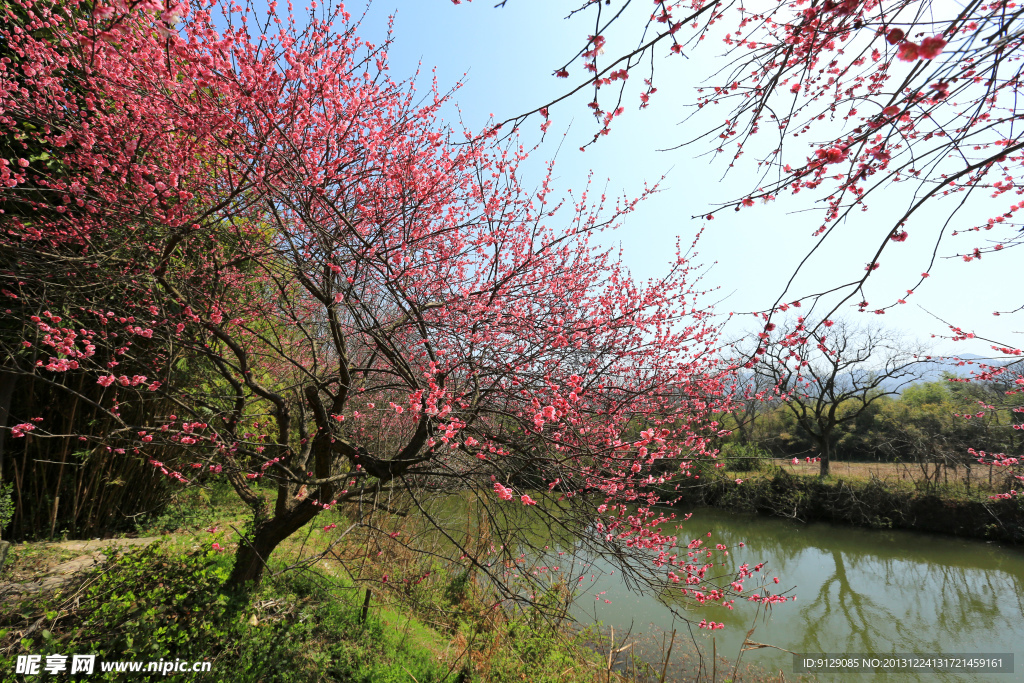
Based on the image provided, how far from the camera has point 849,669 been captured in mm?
4980

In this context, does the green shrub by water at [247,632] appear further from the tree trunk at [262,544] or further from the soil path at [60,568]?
the soil path at [60,568]

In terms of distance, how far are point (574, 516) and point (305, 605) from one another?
8.72 feet

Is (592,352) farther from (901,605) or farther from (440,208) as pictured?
(901,605)

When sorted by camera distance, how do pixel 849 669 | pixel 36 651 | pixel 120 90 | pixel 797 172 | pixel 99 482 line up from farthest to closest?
pixel 849 669 → pixel 99 482 → pixel 120 90 → pixel 36 651 → pixel 797 172

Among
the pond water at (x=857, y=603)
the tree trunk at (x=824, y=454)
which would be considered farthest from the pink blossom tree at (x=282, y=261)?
the tree trunk at (x=824, y=454)

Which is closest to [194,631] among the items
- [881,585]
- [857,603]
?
[857,603]

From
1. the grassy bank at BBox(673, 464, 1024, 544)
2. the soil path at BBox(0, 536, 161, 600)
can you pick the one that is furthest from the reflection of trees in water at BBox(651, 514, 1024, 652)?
the soil path at BBox(0, 536, 161, 600)

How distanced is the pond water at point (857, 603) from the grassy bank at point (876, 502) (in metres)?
0.42

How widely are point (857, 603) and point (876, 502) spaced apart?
5022 mm

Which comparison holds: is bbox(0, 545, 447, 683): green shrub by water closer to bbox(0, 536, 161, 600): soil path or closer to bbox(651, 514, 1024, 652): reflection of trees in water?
bbox(0, 536, 161, 600): soil path

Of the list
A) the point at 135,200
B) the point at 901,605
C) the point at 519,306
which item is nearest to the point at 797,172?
the point at 519,306

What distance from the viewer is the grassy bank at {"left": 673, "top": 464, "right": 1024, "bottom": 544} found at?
9.25 metres

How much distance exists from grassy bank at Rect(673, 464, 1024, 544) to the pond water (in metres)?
0.42

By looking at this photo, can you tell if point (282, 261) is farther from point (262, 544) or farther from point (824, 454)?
point (824, 454)
